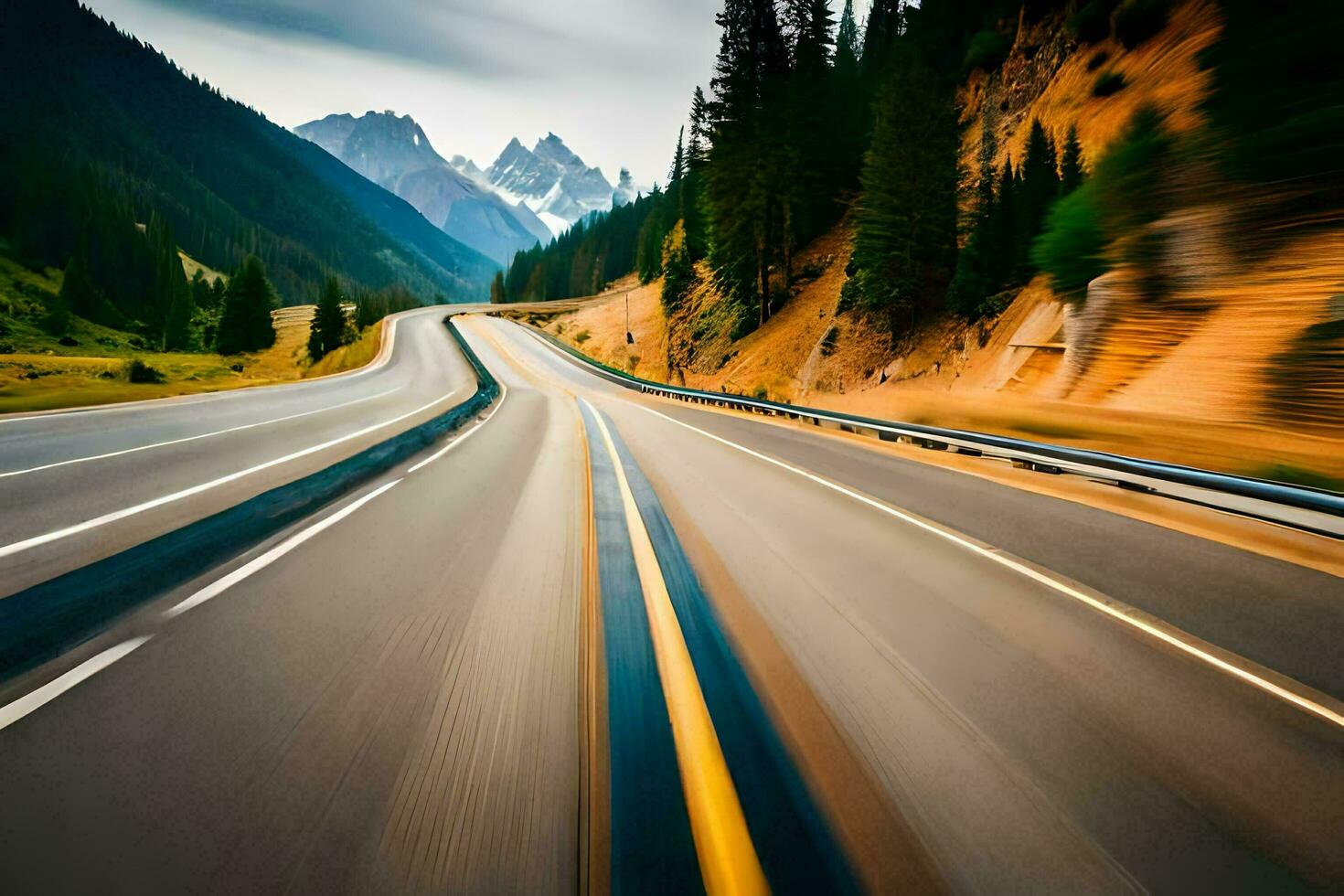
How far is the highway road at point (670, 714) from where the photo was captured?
5.64ft

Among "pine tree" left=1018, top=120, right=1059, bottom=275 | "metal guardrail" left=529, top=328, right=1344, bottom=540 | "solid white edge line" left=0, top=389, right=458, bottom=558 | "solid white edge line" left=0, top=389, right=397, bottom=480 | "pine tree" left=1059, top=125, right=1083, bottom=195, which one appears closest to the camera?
"solid white edge line" left=0, top=389, right=458, bottom=558

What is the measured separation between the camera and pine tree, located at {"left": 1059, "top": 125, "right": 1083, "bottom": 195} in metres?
23.8

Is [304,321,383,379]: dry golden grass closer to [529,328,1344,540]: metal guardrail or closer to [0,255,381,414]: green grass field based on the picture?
[0,255,381,414]: green grass field

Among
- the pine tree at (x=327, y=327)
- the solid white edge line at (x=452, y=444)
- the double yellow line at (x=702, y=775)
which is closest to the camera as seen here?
the double yellow line at (x=702, y=775)

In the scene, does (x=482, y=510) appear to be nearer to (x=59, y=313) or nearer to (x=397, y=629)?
(x=397, y=629)

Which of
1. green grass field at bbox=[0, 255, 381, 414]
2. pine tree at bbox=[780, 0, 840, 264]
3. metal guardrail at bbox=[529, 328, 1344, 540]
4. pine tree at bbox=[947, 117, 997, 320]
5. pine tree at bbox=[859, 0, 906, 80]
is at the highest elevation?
pine tree at bbox=[859, 0, 906, 80]

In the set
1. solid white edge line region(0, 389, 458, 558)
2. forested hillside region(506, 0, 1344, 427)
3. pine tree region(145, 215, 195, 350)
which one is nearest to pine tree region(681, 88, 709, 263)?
forested hillside region(506, 0, 1344, 427)

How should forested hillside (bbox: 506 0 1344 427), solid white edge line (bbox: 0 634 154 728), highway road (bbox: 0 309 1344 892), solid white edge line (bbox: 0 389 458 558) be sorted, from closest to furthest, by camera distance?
1. highway road (bbox: 0 309 1344 892)
2. solid white edge line (bbox: 0 634 154 728)
3. solid white edge line (bbox: 0 389 458 558)
4. forested hillside (bbox: 506 0 1344 427)

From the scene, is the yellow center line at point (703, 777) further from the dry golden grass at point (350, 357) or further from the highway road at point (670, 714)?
the dry golden grass at point (350, 357)

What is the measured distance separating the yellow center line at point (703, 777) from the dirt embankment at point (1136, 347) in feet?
33.2

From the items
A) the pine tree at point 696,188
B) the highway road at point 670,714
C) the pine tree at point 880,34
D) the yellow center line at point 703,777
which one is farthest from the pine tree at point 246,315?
the yellow center line at point 703,777

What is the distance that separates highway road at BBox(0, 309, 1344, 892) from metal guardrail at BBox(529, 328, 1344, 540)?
3.74ft

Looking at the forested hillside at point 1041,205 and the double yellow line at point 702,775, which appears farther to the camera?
the forested hillside at point 1041,205

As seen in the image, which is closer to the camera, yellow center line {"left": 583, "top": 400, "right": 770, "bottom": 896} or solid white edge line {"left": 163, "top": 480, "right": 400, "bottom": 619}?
yellow center line {"left": 583, "top": 400, "right": 770, "bottom": 896}
